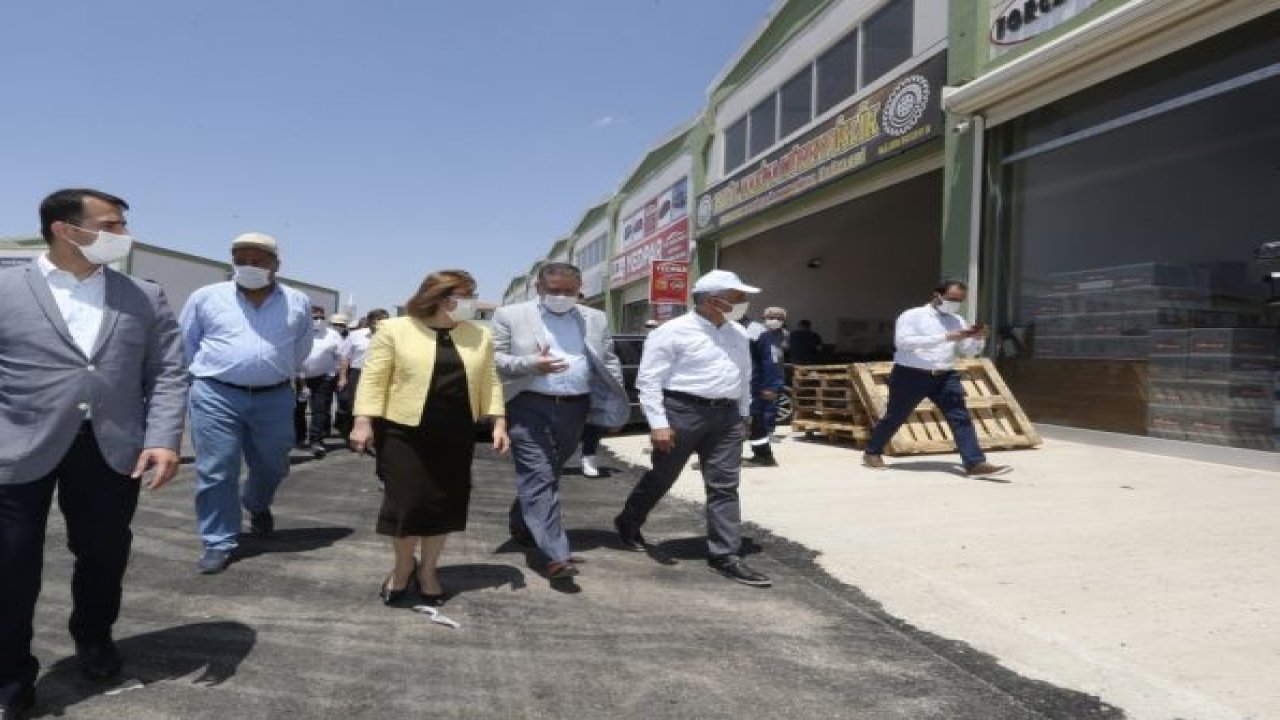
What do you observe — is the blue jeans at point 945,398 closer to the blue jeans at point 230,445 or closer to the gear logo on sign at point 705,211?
the blue jeans at point 230,445

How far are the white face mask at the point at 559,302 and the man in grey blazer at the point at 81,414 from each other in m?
1.95

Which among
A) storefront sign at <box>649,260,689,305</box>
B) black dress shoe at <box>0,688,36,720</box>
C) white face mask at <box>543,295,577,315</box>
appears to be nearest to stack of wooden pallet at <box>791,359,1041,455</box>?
white face mask at <box>543,295,577,315</box>

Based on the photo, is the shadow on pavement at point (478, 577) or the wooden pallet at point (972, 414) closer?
the shadow on pavement at point (478, 577)

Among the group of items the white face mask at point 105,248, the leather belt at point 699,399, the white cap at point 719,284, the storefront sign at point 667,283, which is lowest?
the leather belt at point 699,399

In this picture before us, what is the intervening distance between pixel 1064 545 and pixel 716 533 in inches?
81.0

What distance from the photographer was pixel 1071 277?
905 cm

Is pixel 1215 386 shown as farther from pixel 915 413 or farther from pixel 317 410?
pixel 317 410

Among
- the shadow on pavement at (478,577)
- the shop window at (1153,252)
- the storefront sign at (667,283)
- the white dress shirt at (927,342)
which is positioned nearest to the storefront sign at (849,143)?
the shop window at (1153,252)

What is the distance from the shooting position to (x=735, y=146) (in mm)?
18844

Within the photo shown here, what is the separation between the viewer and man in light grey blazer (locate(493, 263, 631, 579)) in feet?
13.6

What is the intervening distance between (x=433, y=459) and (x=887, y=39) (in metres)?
11.2

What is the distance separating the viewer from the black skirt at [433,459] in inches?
140

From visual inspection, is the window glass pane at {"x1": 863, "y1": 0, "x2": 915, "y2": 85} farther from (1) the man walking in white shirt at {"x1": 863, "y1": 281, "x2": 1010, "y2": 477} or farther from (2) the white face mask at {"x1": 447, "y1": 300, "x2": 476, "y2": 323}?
(2) the white face mask at {"x1": 447, "y1": 300, "x2": 476, "y2": 323}

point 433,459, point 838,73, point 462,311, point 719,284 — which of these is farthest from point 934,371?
point 838,73
